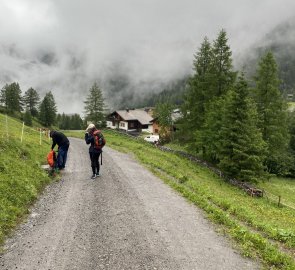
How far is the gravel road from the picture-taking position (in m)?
8.68

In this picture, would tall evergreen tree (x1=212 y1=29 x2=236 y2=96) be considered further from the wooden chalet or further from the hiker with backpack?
the wooden chalet

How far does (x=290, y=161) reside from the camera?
55938 mm

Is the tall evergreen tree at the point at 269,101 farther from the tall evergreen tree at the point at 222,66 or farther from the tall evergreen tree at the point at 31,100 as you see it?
the tall evergreen tree at the point at 31,100

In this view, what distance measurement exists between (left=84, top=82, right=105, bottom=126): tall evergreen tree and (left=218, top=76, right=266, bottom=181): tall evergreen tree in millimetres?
52263

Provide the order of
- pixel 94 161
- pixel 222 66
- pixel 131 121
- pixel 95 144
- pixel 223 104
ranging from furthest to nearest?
pixel 131 121
pixel 222 66
pixel 223 104
pixel 94 161
pixel 95 144

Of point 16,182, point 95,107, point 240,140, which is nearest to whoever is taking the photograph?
point 16,182

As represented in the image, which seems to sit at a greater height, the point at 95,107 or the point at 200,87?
the point at 200,87

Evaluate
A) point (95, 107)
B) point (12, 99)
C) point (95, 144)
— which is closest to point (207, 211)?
point (95, 144)

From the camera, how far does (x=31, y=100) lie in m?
146

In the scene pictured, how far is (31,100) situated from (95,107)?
72.1m

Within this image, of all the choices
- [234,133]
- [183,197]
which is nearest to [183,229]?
[183,197]

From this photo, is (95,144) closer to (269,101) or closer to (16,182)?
(16,182)

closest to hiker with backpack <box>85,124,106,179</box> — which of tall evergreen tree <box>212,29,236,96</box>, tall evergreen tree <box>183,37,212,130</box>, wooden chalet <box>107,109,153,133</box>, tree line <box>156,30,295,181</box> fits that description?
tree line <box>156,30,295,181</box>

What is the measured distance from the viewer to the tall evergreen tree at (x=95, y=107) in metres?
83.9
